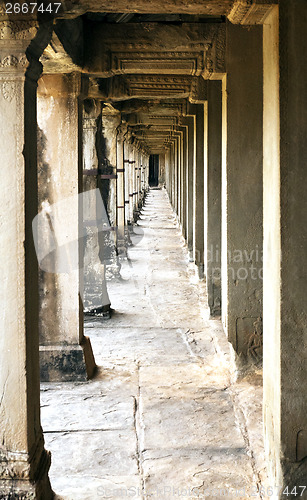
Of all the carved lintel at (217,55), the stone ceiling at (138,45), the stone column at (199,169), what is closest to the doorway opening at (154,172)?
the stone column at (199,169)

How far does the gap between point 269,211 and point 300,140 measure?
19.7 inches

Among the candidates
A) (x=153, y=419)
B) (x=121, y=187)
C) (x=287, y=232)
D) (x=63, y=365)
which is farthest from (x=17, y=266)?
(x=121, y=187)

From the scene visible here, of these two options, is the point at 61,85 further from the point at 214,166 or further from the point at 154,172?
the point at 154,172

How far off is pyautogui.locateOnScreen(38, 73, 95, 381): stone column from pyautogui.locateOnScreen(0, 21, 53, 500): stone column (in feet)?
7.19

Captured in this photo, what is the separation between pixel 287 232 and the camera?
3.25 meters

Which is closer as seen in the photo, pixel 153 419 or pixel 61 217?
pixel 153 419

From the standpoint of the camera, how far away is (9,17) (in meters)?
3.07

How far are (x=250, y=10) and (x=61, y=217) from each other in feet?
9.83

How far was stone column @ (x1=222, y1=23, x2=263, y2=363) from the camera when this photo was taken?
5531 mm

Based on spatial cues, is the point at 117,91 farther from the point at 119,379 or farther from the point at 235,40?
the point at 119,379

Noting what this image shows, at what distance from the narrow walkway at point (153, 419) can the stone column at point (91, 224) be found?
0.32m

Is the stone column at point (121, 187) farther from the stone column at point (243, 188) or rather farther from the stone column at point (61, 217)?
the stone column at point (243, 188)

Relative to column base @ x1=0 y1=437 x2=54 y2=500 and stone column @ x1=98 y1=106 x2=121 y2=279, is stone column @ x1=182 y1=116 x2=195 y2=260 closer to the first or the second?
stone column @ x1=98 y1=106 x2=121 y2=279

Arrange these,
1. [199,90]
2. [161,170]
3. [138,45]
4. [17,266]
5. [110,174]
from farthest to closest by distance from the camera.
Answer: [161,170] < [110,174] < [199,90] < [138,45] < [17,266]
